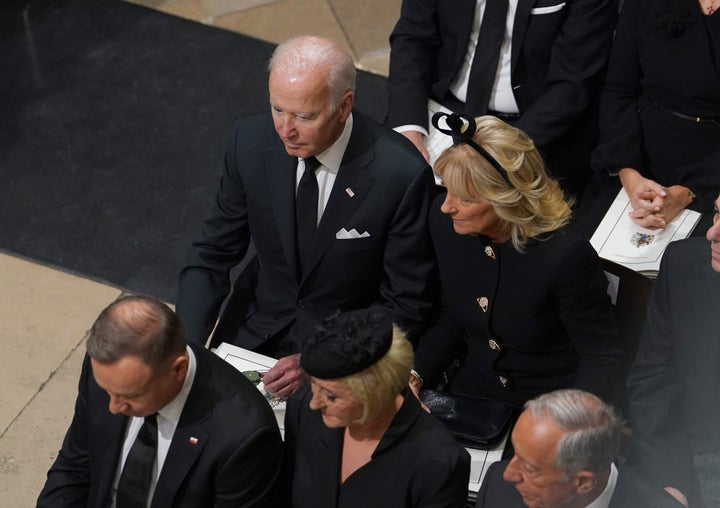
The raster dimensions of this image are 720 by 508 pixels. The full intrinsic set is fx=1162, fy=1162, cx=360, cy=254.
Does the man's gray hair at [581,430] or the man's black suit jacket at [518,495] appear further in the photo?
the man's black suit jacket at [518,495]

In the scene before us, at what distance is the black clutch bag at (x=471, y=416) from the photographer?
3.03 m

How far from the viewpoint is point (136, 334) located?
265cm

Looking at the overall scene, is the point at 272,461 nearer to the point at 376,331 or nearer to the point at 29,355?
the point at 376,331

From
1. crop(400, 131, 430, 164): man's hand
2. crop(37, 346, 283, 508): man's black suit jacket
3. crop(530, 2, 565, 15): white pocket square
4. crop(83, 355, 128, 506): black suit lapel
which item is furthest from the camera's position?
crop(400, 131, 430, 164): man's hand

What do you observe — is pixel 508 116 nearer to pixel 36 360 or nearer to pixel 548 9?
pixel 548 9

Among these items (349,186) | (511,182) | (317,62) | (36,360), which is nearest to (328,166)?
(349,186)

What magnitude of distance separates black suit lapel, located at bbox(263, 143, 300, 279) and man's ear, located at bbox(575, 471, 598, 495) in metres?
1.20

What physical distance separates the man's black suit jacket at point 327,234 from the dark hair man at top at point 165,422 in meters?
0.51

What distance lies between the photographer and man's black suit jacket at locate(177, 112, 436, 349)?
334 centimetres

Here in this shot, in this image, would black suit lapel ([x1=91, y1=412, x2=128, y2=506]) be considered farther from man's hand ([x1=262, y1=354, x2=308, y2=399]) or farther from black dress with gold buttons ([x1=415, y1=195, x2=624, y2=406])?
black dress with gold buttons ([x1=415, y1=195, x2=624, y2=406])

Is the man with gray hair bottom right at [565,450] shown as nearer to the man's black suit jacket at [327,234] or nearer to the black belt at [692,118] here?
the man's black suit jacket at [327,234]

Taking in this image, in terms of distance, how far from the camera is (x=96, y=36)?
18.5 ft

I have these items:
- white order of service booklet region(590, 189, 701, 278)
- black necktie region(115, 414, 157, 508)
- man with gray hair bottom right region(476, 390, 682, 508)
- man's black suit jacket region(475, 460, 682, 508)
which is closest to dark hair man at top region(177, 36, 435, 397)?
black necktie region(115, 414, 157, 508)

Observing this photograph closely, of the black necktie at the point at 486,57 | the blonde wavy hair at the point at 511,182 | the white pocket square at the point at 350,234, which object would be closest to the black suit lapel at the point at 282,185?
the white pocket square at the point at 350,234
